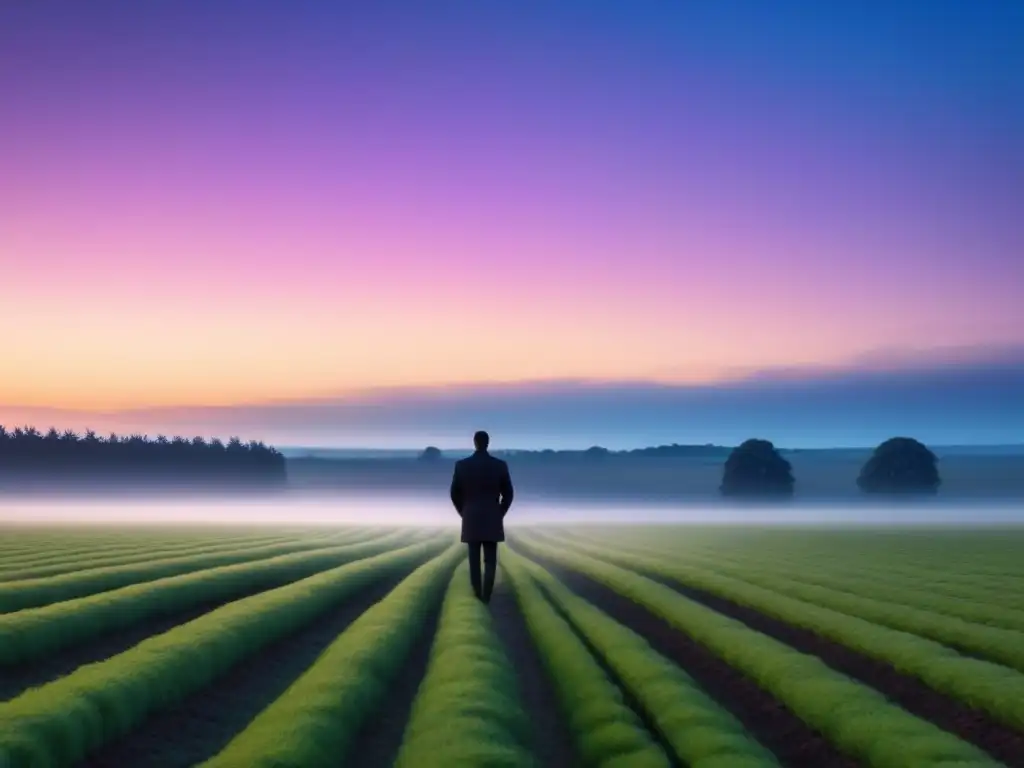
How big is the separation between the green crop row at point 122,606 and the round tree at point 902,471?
472ft

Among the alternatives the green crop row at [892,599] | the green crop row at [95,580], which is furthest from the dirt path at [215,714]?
the green crop row at [892,599]

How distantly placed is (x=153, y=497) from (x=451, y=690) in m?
191

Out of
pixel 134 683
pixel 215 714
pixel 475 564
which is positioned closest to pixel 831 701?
pixel 215 714

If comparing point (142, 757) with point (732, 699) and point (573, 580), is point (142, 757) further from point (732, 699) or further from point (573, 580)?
point (573, 580)

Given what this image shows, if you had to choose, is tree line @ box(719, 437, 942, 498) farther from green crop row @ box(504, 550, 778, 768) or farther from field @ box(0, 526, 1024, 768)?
green crop row @ box(504, 550, 778, 768)

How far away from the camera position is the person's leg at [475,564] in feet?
72.5

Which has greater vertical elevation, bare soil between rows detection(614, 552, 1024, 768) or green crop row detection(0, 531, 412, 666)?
green crop row detection(0, 531, 412, 666)

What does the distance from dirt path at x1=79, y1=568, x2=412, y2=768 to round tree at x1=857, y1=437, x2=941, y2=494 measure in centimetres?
15457

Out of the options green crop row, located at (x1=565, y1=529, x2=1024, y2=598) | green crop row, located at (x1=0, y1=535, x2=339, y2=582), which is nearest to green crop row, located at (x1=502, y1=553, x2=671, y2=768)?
green crop row, located at (x1=565, y1=529, x2=1024, y2=598)

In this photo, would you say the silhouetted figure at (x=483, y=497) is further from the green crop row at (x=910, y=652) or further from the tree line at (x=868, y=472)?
the tree line at (x=868, y=472)

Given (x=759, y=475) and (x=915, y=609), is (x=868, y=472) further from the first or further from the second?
(x=915, y=609)

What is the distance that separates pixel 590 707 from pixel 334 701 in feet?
9.73

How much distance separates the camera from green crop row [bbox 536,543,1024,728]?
12227 millimetres

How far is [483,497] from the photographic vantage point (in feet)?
70.2
